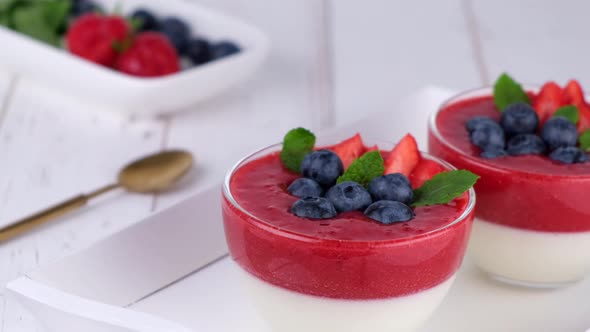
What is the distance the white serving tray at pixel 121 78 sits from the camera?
2.72m

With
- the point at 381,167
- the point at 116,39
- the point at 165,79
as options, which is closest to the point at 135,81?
the point at 165,79

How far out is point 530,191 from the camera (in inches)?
70.9

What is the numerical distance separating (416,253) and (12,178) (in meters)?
1.41

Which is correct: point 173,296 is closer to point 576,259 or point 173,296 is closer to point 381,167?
point 381,167

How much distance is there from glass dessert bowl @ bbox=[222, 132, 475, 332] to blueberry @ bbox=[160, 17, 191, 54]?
164 cm

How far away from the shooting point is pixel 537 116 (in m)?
1.96

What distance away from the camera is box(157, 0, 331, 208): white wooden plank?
2.75 m

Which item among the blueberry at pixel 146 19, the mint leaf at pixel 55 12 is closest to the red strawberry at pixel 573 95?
the blueberry at pixel 146 19

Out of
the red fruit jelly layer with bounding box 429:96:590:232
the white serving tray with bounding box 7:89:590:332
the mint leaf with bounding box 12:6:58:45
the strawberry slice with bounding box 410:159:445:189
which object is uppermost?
the mint leaf with bounding box 12:6:58:45

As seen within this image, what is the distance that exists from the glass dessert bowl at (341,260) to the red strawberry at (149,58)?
134cm

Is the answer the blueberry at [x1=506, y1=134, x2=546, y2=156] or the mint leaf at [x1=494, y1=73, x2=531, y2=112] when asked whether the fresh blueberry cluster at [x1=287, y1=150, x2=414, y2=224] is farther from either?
the mint leaf at [x1=494, y1=73, x2=531, y2=112]

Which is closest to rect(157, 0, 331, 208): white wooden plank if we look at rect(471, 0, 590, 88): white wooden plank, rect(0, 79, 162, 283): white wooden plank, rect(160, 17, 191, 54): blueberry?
rect(0, 79, 162, 283): white wooden plank

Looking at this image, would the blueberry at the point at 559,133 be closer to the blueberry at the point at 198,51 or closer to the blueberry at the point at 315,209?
the blueberry at the point at 315,209

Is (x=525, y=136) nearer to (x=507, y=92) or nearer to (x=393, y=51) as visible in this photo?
(x=507, y=92)
